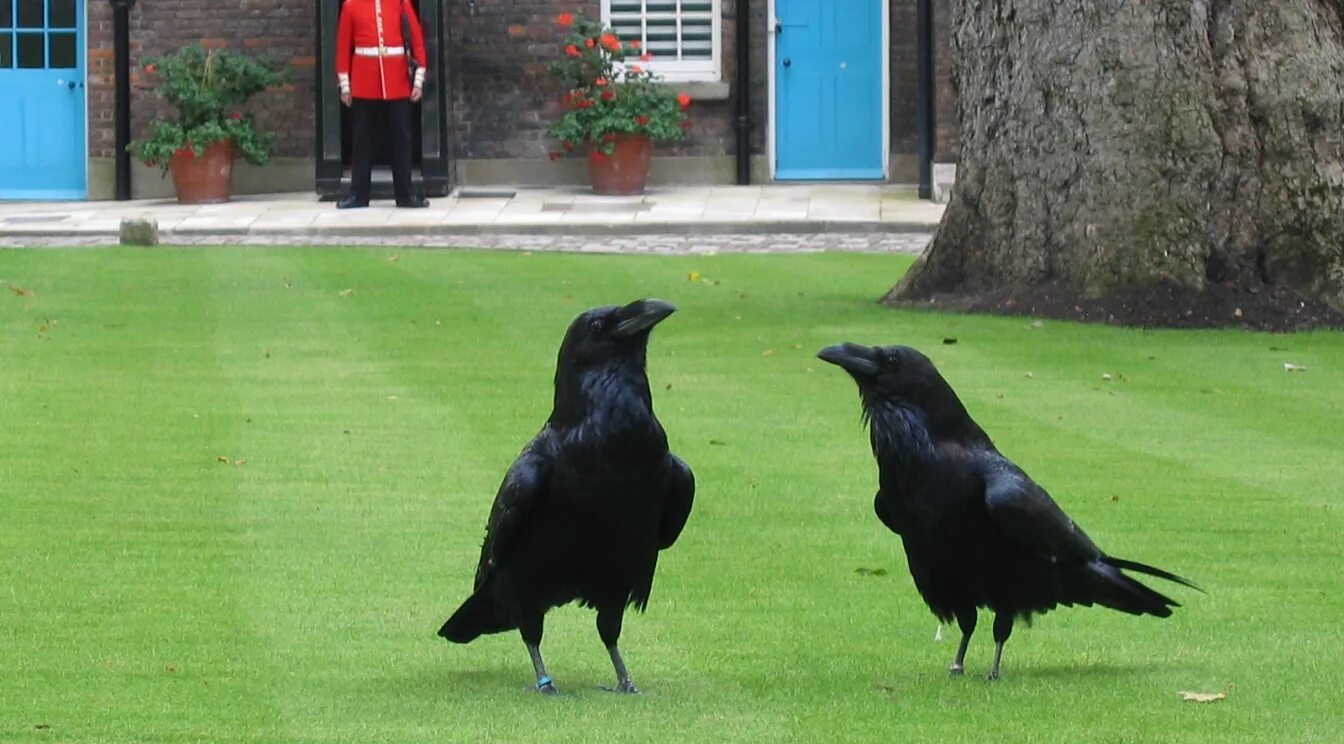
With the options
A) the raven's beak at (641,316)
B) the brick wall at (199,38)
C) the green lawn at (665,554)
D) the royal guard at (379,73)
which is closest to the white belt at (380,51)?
the royal guard at (379,73)

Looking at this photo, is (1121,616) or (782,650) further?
(1121,616)

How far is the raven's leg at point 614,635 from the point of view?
5.90 metres

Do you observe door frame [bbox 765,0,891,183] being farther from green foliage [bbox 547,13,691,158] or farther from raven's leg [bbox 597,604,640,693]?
raven's leg [bbox 597,604,640,693]

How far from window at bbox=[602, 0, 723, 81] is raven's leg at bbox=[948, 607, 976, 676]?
799 inches

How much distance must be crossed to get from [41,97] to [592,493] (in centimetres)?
2180

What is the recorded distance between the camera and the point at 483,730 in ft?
18.0

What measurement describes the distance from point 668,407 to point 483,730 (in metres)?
6.00

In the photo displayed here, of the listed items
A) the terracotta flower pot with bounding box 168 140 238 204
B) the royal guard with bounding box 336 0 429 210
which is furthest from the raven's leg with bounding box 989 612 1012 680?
the terracotta flower pot with bounding box 168 140 238 204

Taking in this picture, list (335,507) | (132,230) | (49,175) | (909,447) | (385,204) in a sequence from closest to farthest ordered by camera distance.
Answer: (909,447), (335,507), (132,230), (385,204), (49,175)

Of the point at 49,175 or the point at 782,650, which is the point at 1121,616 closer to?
the point at 782,650

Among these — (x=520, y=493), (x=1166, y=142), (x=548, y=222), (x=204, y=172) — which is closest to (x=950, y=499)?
(x=520, y=493)

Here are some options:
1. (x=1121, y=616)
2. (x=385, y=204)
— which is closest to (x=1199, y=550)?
(x=1121, y=616)

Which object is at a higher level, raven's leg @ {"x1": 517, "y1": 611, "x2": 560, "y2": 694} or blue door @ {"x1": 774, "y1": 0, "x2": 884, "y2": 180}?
blue door @ {"x1": 774, "y1": 0, "x2": 884, "y2": 180}

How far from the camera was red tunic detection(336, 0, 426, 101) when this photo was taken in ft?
76.4
